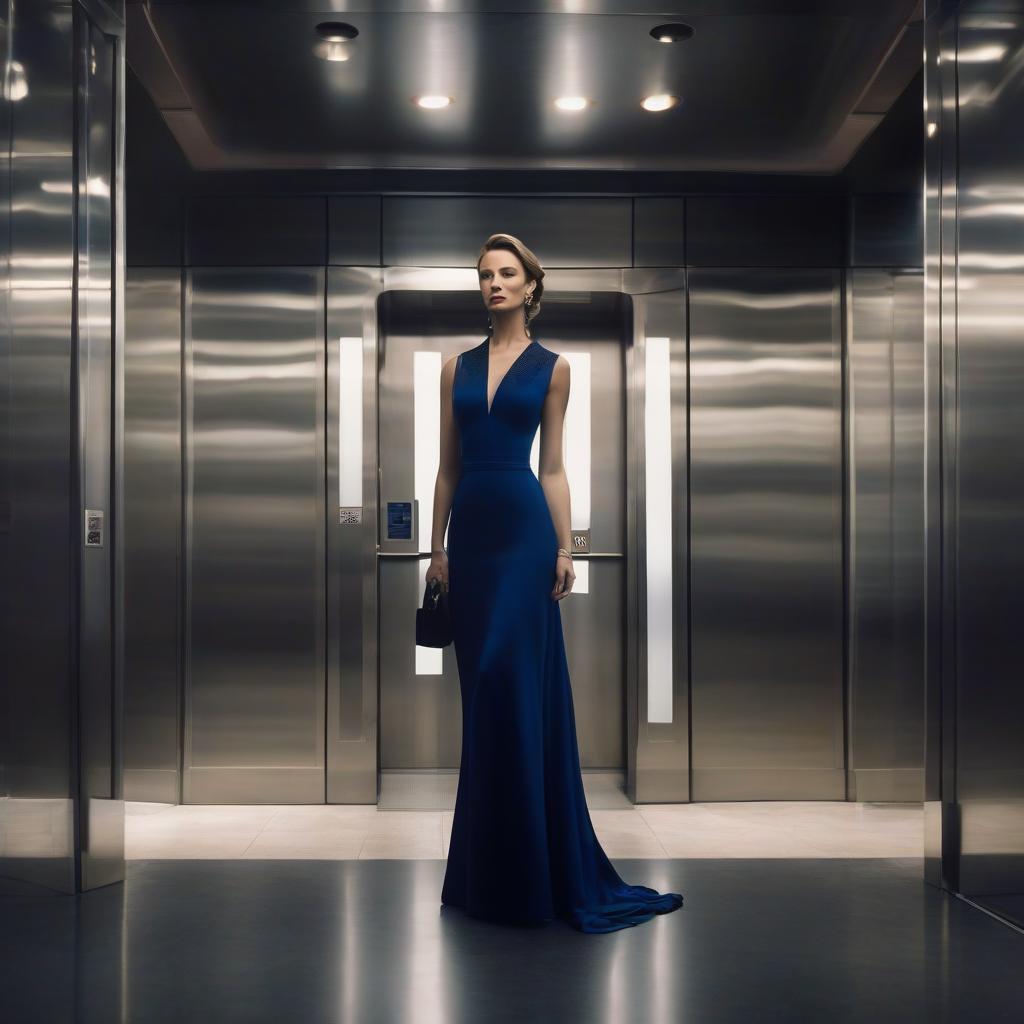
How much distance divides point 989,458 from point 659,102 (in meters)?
2.28

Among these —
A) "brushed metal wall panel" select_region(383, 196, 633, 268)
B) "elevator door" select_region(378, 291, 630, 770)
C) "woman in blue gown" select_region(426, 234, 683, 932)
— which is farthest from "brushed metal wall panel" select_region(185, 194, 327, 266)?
"woman in blue gown" select_region(426, 234, 683, 932)

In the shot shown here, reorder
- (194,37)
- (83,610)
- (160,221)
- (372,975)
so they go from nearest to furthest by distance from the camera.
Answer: (372,975) → (83,610) → (194,37) → (160,221)

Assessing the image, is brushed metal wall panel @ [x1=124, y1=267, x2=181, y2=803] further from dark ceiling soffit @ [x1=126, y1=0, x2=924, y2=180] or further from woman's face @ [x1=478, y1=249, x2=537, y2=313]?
woman's face @ [x1=478, y1=249, x2=537, y2=313]

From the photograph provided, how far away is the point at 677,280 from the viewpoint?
5.57 metres

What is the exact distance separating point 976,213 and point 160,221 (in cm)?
376

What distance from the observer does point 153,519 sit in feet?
17.9

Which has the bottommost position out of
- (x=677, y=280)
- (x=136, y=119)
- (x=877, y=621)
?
(x=877, y=621)

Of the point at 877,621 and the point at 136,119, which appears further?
the point at 877,621

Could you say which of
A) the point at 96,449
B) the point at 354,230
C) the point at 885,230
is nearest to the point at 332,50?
the point at 354,230

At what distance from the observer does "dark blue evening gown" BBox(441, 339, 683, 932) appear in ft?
10.3

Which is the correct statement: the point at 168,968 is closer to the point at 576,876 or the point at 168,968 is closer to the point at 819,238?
the point at 576,876

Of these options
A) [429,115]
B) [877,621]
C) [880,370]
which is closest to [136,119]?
[429,115]

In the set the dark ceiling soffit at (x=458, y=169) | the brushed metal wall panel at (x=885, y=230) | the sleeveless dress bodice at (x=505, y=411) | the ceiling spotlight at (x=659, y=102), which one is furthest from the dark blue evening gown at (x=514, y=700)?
the brushed metal wall panel at (x=885, y=230)

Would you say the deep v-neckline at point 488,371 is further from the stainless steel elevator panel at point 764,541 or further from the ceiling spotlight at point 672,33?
the stainless steel elevator panel at point 764,541
